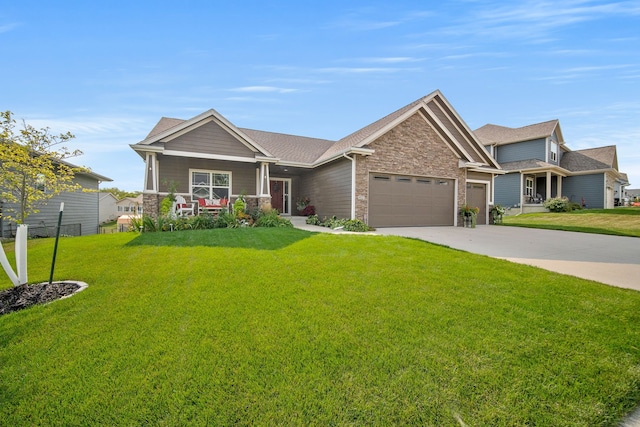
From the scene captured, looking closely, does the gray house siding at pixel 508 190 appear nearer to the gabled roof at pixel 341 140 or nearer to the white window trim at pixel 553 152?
the white window trim at pixel 553 152

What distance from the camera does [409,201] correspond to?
13.1 meters

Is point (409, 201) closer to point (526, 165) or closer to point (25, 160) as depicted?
point (25, 160)

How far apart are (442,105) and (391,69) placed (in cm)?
638

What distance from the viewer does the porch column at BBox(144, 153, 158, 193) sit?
11.1 metres

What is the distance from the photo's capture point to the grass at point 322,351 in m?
1.83

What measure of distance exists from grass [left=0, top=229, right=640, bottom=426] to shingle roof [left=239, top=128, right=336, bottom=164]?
11.5 meters

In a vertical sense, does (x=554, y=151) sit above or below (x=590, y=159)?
above

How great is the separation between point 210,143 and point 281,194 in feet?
18.4

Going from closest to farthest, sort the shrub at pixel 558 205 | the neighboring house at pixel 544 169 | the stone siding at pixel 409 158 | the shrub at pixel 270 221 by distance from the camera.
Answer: the shrub at pixel 270 221 → the stone siding at pixel 409 158 → the shrub at pixel 558 205 → the neighboring house at pixel 544 169

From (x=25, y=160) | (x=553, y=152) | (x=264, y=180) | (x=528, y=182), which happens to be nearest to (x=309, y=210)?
(x=264, y=180)

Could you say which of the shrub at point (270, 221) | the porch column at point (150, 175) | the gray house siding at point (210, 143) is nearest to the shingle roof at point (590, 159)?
the shrub at point (270, 221)

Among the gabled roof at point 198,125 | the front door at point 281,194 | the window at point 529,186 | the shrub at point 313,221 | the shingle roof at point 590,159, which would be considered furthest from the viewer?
the shingle roof at point 590,159

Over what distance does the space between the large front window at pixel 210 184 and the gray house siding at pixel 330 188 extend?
184 inches

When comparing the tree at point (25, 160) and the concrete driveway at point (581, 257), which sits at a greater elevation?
the tree at point (25, 160)
